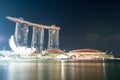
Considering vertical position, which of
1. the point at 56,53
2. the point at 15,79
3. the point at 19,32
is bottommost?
the point at 15,79

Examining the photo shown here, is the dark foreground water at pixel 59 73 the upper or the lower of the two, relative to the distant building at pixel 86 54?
lower

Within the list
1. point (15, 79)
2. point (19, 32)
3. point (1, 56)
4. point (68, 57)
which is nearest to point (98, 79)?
point (15, 79)

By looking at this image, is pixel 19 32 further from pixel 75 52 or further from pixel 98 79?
pixel 98 79

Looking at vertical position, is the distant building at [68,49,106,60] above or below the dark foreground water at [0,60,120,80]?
above

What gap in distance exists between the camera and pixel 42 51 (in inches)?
3297

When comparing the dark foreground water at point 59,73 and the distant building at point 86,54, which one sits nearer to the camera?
the dark foreground water at point 59,73

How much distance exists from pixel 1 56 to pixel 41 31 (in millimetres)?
13414

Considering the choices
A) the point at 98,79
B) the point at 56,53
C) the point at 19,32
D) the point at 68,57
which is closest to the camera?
the point at 98,79

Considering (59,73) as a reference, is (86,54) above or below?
above

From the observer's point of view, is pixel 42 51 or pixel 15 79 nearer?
pixel 15 79

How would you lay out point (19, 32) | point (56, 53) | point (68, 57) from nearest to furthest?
1. point (19, 32)
2. point (56, 53)
3. point (68, 57)

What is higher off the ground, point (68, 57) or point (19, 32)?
point (19, 32)

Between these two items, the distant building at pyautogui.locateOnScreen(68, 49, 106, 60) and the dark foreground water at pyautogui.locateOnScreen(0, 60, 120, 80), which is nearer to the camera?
the dark foreground water at pyautogui.locateOnScreen(0, 60, 120, 80)

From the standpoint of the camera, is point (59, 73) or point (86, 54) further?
point (86, 54)
